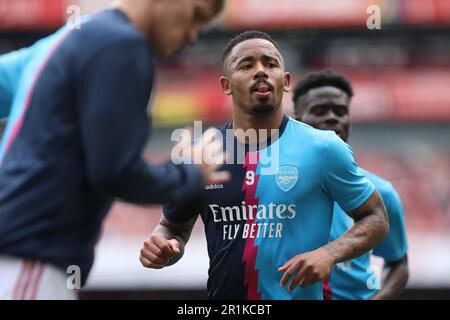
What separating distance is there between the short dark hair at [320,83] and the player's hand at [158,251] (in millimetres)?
2323

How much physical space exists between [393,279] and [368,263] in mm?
186

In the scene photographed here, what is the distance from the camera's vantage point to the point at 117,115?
267cm

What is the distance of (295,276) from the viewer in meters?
3.77

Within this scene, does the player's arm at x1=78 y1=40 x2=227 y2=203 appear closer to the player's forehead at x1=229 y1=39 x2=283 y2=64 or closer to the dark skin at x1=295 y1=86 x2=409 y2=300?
the player's forehead at x1=229 y1=39 x2=283 y2=64

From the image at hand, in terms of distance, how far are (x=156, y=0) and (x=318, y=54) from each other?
611 inches

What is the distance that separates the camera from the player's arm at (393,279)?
570 centimetres

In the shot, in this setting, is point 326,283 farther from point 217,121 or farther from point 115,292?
point 217,121

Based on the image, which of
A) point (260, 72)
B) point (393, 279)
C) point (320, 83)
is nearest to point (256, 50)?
point (260, 72)

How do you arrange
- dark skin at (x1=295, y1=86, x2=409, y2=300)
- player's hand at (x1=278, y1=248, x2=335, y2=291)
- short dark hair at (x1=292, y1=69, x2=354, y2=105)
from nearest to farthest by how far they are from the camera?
player's hand at (x1=278, y1=248, x2=335, y2=291) < dark skin at (x1=295, y1=86, x2=409, y2=300) < short dark hair at (x1=292, y1=69, x2=354, y2=105)

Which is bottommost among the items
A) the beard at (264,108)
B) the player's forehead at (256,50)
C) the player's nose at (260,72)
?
the beard at (264,108)

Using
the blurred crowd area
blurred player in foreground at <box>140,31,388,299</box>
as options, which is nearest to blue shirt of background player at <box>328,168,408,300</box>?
blurred player in foreground at <box>140,31,388,299</box>

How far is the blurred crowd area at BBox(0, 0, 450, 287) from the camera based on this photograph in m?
15.8

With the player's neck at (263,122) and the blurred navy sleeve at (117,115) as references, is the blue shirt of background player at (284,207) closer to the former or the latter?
the player's neck at (263,122)

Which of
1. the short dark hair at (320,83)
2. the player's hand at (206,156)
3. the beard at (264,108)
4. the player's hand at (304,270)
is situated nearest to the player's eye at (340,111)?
the short dark hair at (320,83)
